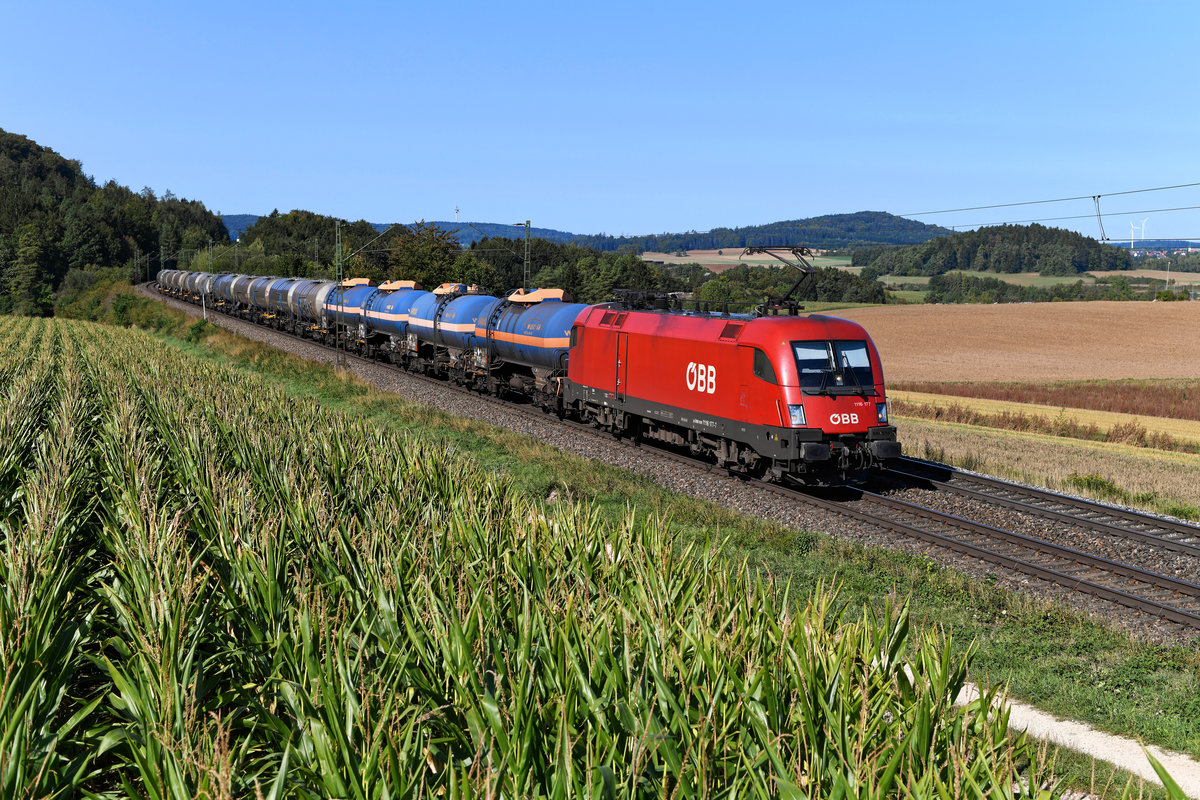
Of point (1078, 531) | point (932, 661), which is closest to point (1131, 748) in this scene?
point (932, 661)

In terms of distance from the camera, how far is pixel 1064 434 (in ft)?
127

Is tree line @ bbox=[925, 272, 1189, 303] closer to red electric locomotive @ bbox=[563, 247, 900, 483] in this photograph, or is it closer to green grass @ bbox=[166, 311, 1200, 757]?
red electric locomotive @ bbox=[563, 247, 900, 483]

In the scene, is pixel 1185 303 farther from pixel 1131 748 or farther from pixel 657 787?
pixel 657 787

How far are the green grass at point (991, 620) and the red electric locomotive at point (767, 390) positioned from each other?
2.36 metres

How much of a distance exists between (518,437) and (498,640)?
66.0ft

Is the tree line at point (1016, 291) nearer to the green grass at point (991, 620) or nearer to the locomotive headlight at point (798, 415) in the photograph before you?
the locomotive headlight at point (798, 415)

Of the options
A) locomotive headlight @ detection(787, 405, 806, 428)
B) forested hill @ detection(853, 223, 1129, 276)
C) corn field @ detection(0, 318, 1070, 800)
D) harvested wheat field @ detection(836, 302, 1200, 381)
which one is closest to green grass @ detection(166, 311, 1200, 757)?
corn field @ detection(0, 318, 1070, 800)

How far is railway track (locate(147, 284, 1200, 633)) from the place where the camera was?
1419 centimetres

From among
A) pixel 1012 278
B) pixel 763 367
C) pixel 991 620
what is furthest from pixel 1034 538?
pixel 1012 278

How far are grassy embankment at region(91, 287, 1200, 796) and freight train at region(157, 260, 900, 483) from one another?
250 cm

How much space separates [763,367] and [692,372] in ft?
9.21

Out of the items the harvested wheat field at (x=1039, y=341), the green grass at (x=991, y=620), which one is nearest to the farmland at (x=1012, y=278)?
the harvested wheat field at (x=1039, y=341)

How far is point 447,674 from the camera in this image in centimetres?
577

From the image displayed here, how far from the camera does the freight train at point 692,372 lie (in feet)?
63.6
